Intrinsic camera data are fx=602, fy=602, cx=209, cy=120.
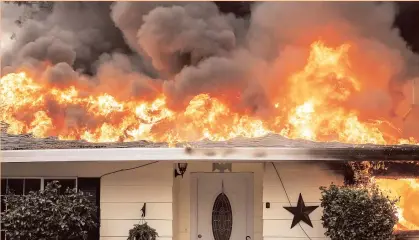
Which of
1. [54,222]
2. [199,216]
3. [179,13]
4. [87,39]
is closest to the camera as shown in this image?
[54,222]

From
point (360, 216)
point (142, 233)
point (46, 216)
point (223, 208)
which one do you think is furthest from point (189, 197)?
point (360, 216)

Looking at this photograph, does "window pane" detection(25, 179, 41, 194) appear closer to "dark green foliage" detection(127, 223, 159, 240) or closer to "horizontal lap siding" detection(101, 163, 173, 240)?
"horizontal lap siding" detection(101, 163, 173, 240)

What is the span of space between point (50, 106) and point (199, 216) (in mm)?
5272

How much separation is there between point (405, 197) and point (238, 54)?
537cm

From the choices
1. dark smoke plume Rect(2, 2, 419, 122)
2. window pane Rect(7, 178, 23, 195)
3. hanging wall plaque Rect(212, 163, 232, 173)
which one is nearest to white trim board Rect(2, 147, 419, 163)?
hanging wall plaque Rect(212, 163, 232, 173)

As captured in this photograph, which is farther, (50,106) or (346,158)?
(50,106)

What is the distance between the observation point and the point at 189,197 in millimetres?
11867

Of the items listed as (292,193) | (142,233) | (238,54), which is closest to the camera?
(142,233)

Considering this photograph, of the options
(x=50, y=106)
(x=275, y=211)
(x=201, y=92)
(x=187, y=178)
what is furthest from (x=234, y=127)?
(x=50, y=106)

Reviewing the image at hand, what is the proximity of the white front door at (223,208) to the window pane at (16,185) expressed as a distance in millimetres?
3300

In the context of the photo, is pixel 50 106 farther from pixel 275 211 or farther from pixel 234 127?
pixel 275 211

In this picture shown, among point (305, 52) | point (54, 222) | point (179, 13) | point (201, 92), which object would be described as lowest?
point (54, 222)

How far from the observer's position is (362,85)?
47.2 feet

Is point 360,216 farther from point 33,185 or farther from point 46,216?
point 33,185
